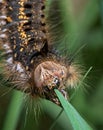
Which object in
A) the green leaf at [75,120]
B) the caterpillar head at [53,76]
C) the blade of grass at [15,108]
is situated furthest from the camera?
the blade of grass at [15,108]

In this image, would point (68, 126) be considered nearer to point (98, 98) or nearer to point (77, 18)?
point (98, 98)

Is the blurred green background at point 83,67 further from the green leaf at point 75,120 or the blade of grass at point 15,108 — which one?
the green leaf at point 75,120

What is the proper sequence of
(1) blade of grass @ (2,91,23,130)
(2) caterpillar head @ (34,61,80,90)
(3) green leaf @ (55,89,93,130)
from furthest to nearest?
1. (1) blade of grass @ (2,91,23,130)
2. (2) caterpillar head @ (34,61,80,90)
3. (3) green leaf @ (55,89,93,130)

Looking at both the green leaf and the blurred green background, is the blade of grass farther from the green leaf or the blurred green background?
the green leaf

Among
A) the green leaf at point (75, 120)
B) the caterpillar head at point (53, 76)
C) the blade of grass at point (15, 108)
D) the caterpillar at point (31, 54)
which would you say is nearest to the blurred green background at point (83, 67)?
the blade of grass at point (15, 108)

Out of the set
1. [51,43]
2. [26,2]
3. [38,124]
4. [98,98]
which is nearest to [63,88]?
[51,43]

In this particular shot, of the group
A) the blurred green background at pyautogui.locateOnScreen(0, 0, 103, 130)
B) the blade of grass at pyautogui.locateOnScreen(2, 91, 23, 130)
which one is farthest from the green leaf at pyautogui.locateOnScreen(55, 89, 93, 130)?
the blade of grass at pyautogui.locateOnScreen(2, 91, 23, 130)
